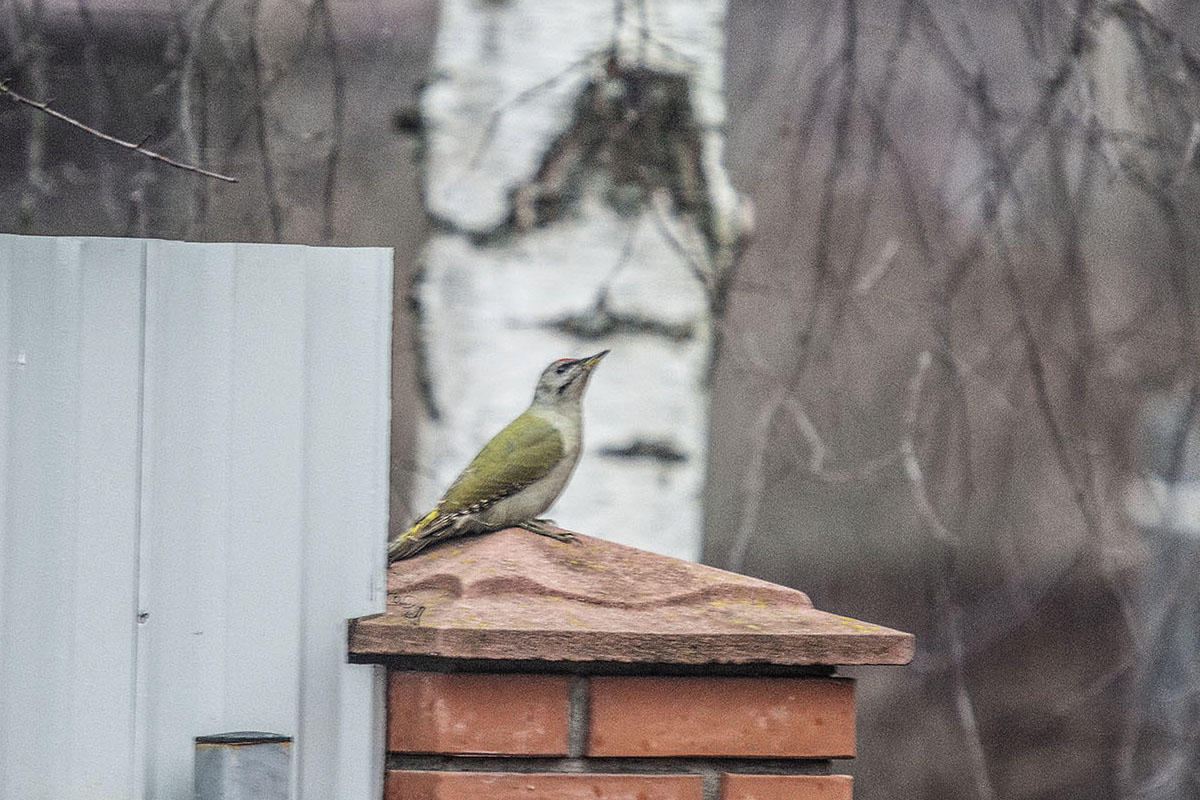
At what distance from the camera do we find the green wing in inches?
69.3

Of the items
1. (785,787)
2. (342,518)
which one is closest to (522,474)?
(342,518)

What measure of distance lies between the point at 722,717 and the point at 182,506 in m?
0.56

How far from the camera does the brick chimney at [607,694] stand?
1261 mm

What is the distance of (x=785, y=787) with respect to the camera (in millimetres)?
1313

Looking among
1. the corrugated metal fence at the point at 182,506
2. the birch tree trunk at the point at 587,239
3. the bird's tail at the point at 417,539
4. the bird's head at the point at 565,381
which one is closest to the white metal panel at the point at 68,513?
the corrugated metal fence at the point at 182,506

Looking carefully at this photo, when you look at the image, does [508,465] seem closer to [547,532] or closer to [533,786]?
[547,532]

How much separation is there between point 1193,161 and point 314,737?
8.67 feet

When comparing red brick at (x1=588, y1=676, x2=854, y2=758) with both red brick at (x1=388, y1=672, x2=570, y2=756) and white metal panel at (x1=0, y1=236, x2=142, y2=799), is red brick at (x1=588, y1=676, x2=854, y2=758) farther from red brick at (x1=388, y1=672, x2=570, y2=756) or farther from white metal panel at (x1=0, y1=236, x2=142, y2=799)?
white metal panel at (x1=0, y1=236, x2=142, y2=799)

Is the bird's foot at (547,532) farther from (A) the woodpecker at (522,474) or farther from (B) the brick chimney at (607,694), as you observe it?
(B) the brick chimney at (607,694)

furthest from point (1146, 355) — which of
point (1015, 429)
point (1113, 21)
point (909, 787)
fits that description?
point (909, 787)

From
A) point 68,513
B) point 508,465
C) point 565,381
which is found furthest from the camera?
point 565,381

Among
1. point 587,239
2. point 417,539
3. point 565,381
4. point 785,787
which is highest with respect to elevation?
point 587,239

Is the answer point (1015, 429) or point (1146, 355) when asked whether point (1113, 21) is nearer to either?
point (1146, 355)

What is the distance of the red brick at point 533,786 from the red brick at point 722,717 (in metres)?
0.03
